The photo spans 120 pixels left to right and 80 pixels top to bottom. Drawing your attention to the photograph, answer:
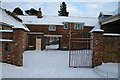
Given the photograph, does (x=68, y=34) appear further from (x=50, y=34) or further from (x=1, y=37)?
(x=1, y=37)

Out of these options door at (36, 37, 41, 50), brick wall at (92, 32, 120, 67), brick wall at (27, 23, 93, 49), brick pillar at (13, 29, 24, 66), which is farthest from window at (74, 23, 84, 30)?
brick pillar at (13, 29, 24, 66)

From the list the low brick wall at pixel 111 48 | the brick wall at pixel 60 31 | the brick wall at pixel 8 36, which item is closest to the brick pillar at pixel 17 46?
the brick wall at pixel 8 36

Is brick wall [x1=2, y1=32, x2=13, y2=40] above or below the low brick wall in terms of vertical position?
above

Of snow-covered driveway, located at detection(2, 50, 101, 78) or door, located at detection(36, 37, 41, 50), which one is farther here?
door, located at detection(36, 37, 41, 50)

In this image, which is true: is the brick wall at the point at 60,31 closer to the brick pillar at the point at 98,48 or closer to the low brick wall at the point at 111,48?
the low brick wall at the point at 111,48

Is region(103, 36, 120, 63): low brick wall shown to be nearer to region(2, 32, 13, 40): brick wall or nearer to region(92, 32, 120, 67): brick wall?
region(92, 32, 120, 67): brick wall

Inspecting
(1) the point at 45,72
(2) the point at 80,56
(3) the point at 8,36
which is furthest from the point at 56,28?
(1) the point at 45,72

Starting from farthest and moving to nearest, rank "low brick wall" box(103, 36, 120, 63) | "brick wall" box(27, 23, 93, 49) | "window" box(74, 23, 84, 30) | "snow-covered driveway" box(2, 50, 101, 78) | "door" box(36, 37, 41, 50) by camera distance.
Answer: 1. "window" box(74, 23, 84, 30)
2. "brick wall" box(27, 23, 93, 49)
3. "door" box(36, 37, 41, 50)
4. "low brick wall" box(103, 36, 120, 63)
5. "snow-covered driveway" box(2, 50, 101, 78)

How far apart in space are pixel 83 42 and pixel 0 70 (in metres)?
16.2

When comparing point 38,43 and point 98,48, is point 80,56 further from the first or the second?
point 38,43

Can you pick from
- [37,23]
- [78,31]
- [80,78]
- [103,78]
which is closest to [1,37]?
[80,78]

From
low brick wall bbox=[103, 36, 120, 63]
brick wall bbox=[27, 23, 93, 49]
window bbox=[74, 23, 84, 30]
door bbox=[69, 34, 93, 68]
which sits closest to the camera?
low brick wall bbox=[103, 36, 120, 63]

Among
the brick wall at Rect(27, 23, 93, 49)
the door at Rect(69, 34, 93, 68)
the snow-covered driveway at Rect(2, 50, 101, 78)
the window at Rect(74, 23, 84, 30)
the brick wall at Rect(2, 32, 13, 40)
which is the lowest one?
the snow-covered driveway at Rect(2, 50, 101, 78)

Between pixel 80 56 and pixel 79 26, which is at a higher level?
pixel 79 26
